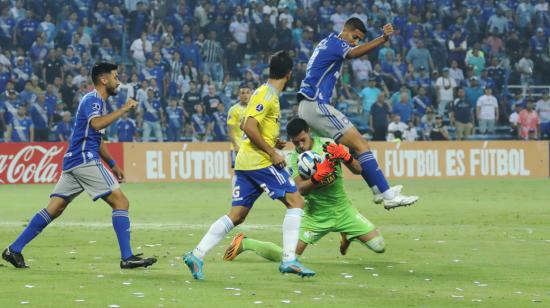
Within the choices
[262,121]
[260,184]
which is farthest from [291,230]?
[262,121]

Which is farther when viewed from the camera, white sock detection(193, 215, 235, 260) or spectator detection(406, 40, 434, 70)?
spectator detection(406, 40, 434, 70)

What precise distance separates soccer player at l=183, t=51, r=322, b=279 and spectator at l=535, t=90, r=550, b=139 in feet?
85.5

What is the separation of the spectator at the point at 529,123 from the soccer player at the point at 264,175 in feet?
83.4

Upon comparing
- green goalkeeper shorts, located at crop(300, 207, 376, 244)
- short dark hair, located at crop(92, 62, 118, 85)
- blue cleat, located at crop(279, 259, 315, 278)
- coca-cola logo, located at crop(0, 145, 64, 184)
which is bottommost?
coca-cola logo, located at crop(0, 145, 64, 184)

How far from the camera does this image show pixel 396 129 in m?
33.8

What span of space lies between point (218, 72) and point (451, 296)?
2565 centimetres

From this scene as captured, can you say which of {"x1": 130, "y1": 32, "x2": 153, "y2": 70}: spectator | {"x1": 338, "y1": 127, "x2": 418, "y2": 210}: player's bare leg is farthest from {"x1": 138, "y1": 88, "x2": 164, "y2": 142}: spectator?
{"x1": 338, "y1": 127, "x2": 418, "y2": 210}: player's bare leg

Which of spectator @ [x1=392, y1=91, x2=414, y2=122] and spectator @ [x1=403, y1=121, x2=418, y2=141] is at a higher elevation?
spectator @ [x1=392, y1=91, x2=414, y2=122]

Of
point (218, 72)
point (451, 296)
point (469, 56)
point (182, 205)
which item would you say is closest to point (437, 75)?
point (469, 56)

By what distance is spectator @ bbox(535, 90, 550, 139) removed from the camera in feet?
118

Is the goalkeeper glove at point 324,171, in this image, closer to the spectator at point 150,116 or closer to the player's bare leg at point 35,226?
the player's bare leg at point 35,226

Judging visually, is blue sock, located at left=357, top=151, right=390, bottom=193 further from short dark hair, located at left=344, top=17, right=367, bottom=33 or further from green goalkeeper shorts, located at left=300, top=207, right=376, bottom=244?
short dark hair, located at left=344, top=17, right=367, bottom=33

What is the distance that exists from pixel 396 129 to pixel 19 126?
35.7 feet

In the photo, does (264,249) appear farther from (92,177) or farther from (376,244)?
(92,177)
